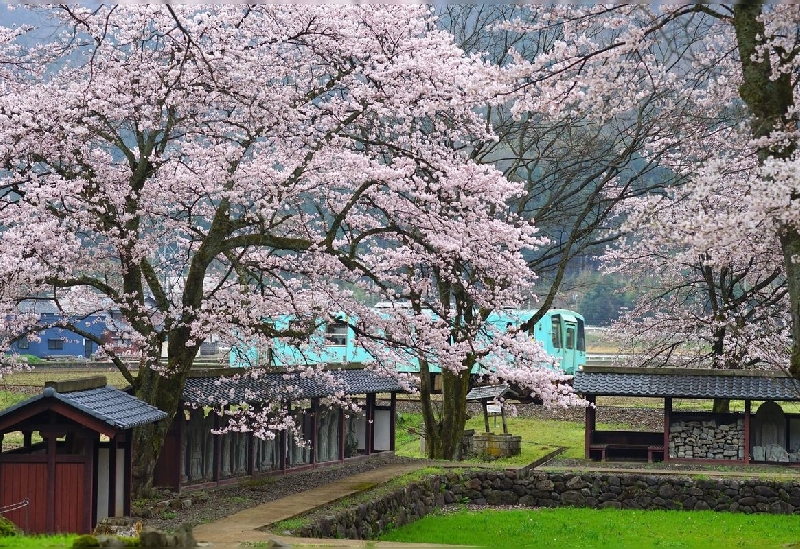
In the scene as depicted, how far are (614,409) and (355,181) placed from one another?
73.3 ft

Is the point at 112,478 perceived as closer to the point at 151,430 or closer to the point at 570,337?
the point at 151,430

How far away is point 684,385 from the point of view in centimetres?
2272

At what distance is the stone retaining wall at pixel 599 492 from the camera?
19.1m

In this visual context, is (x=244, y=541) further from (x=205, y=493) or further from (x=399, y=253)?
(x=399, y=253)

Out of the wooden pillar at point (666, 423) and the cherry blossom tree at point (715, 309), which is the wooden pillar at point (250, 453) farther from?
the wooden pillar at point (666, 423)

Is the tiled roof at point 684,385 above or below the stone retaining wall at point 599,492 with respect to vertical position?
above

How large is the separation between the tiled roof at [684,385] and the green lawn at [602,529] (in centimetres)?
354

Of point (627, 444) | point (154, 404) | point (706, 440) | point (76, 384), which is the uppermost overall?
point (76, 384)

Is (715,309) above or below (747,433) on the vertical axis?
above

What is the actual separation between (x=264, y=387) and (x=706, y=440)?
10.4 metres

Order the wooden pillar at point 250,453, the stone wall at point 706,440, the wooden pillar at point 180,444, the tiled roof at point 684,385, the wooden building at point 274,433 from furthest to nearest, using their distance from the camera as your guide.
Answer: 1. the stone wall at point 706,440
2. the tiled roof at point 684,385
3. the wooden pillar at point 250,453
4. the wooden building at point 274,433
5. the wooden pillar at point 180,444

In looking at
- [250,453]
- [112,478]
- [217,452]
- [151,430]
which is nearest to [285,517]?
[112,478]

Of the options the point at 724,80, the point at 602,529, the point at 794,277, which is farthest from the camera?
the point at 602,529

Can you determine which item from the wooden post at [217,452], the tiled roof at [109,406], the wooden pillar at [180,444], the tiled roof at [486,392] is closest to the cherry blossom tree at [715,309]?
the tiled roof at [486,392]
